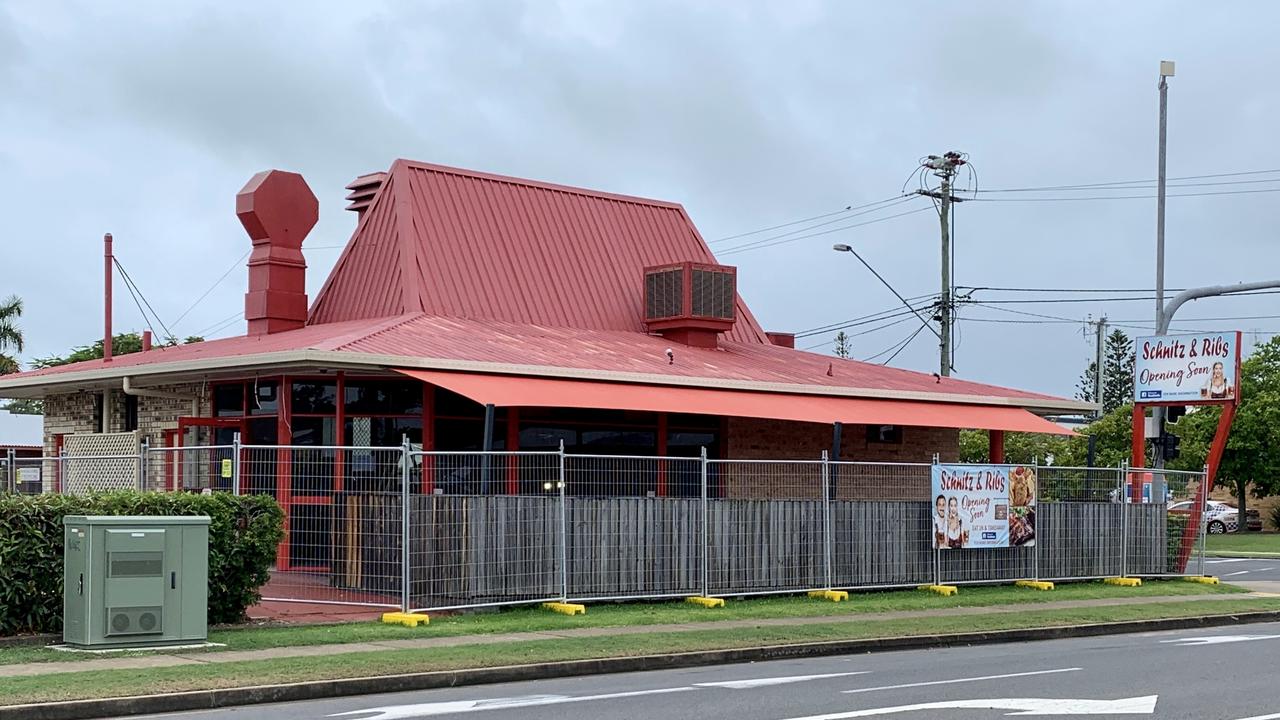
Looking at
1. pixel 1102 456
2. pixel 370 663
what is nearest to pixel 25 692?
pixel 370 663

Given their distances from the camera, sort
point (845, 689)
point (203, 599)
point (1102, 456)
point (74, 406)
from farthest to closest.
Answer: point (1102, 456)
point (74, 406)
point (203, 599)
point (845, 689)

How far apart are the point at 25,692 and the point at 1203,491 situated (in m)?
20.7

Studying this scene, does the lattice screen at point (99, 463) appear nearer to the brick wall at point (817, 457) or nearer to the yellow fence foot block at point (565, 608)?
the yellow fence foot block at point (565, 608)

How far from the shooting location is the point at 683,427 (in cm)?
2503

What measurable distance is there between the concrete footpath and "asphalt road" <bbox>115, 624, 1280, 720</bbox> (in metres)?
1.79

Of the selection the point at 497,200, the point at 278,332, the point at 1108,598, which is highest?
the point at 497,200

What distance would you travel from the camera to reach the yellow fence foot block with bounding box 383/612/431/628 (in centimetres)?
1653

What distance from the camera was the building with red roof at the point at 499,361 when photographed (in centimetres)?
2170

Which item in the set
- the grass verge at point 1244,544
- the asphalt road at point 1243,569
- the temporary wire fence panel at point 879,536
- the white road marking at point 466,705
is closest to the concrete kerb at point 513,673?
the white road marking at point 466,705

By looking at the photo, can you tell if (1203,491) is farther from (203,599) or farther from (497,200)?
(203,599)

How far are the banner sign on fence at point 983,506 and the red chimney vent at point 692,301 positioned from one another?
19.0 feet

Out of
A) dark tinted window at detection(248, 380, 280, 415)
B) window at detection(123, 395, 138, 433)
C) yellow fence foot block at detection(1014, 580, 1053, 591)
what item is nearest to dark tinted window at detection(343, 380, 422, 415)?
dark tinted window at detection(248, 380, 280, 415)

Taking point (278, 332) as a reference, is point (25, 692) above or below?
below

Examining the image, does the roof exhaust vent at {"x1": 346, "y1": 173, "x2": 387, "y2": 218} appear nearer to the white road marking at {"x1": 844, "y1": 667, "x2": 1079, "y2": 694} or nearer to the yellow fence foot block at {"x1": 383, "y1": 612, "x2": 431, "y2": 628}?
the yellow fence foot block at {"x1": 383, "y1": 612, "x2": 431, "y2": 628}
